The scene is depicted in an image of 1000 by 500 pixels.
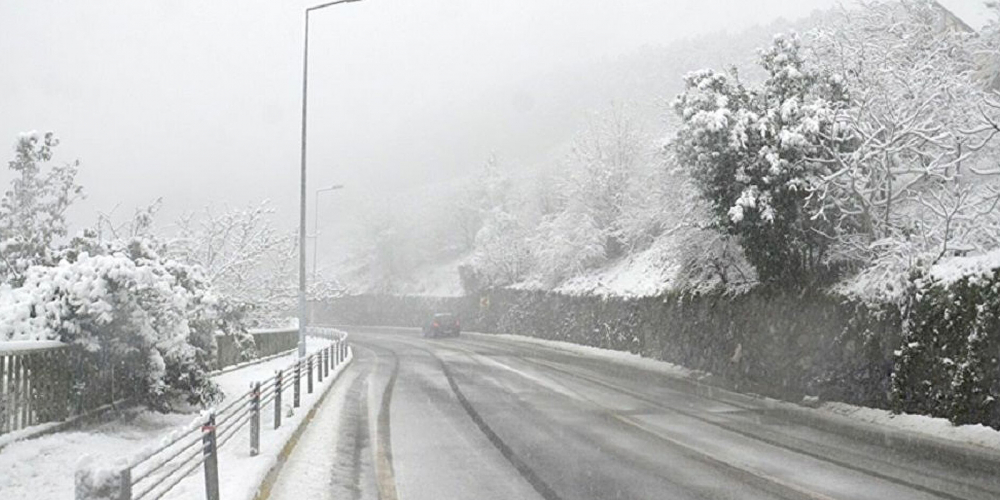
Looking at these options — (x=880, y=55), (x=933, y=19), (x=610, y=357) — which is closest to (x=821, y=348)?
(x=880, y=55)

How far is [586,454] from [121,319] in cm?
827

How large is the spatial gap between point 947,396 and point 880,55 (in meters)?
10.1

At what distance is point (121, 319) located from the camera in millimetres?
14383

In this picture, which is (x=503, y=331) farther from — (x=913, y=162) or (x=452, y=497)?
(x=452, y=497)

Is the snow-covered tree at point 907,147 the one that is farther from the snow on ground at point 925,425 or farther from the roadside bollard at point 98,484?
the roadside bollard at point 98,484

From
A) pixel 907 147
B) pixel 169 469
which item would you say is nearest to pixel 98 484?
pixel 169 469

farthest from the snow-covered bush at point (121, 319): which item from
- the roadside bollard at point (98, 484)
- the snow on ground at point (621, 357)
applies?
the snow on ground at point (621, 357)

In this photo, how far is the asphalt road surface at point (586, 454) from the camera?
9.34 m

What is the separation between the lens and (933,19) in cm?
2295

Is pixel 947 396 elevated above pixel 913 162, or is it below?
below

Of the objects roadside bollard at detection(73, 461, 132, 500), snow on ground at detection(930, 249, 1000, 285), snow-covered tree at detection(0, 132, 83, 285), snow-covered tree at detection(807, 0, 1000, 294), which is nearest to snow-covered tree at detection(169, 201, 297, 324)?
snow-covered tree at detection(0, 132, 83, 285)

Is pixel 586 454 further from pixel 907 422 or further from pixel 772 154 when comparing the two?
pixel 772 154

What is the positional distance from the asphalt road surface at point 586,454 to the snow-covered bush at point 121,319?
9.08 feet

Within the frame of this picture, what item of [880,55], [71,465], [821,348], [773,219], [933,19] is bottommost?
[71,465]
